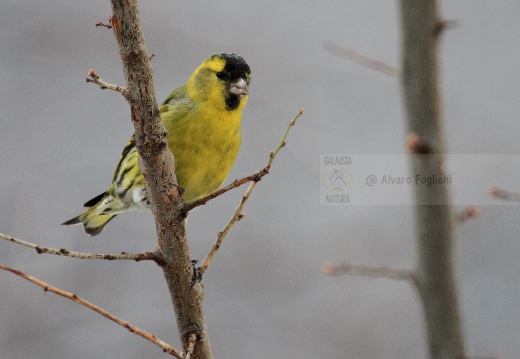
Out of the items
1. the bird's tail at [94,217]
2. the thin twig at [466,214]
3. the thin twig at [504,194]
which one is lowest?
the bird's tail at [94,217]

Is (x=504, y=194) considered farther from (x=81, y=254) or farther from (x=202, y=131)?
(x=202, y=131)

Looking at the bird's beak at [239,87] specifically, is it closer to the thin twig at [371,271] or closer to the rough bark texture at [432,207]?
the thin twig at [371,271]

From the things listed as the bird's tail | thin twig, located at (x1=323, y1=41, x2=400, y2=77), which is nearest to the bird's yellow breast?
the bird's tail

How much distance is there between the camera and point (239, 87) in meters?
3.64

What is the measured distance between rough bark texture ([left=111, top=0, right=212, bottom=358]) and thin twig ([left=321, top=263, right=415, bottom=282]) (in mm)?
488

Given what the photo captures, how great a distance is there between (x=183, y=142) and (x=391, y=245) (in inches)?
78.1

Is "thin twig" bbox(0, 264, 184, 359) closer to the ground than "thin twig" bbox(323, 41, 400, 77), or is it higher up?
closer to the ground

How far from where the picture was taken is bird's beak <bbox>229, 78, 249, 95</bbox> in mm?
3611

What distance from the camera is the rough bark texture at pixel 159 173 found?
6.52 feet

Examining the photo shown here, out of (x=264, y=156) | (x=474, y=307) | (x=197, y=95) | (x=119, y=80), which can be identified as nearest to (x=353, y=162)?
(x=197, y=95)

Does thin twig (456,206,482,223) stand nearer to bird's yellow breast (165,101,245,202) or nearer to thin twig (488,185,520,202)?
thin twig (488,185,520,202)

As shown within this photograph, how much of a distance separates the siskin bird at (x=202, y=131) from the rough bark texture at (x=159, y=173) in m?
1.12

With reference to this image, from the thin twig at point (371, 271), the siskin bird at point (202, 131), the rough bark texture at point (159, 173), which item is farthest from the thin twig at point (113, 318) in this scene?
the siskin bird at point (202, 131)

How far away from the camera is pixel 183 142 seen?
3.48 metres
